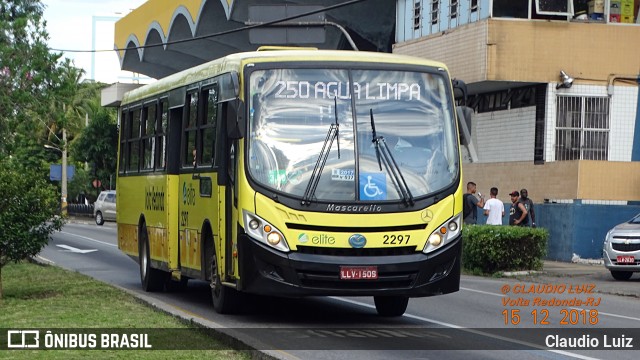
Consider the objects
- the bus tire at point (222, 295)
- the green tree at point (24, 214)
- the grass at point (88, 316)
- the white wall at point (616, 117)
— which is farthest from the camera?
the white wall at point (616, 117)

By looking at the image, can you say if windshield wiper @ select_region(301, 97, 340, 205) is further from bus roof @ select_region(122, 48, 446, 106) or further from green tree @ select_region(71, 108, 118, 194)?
green tree @ select_region(71, 108, 118, 194)

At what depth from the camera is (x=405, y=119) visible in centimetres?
1502

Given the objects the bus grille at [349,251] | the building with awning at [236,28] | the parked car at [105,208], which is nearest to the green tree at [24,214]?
the bus grille at [349,251]

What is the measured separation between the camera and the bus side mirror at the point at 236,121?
14.7m

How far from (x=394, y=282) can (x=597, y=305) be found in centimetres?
622

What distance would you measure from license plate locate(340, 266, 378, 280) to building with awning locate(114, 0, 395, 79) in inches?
798

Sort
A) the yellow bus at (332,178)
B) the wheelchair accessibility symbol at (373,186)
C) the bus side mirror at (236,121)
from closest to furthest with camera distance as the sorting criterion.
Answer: the yellow bus at (332,178)
the wheelchair accessibility symbol at (373,186)
the bus side mirror at (236,121)

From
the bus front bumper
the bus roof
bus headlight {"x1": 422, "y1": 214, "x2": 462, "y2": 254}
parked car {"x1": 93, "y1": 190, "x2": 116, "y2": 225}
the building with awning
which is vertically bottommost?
parked car {"x1": 93, "y1": 190, "x2": 116, "y2": 225}

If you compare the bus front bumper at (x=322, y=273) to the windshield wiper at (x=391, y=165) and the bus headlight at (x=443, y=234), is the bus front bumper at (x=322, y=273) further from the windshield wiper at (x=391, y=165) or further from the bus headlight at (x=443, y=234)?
the windshield wiper at (x=391, y=165)

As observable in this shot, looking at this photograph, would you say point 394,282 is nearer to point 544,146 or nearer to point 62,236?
point 544,146

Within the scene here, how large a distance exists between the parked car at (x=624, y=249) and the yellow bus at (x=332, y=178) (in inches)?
400

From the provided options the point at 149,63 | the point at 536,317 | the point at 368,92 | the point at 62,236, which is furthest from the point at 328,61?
the point at 149,63

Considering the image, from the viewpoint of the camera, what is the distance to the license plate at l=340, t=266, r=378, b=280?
14.2m

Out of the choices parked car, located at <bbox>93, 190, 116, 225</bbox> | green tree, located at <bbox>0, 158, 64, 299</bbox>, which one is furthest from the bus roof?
parked car, located at <bbox>93, 190, 116, 225</bbox>
